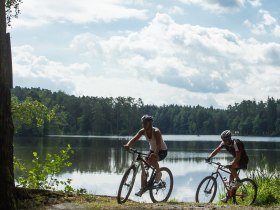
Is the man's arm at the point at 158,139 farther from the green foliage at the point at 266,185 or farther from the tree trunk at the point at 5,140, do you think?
the tree trunk at the point at 5,140

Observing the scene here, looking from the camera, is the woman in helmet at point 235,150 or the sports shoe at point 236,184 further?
the sports shoe at point 236,184

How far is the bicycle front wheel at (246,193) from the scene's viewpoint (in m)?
11.3

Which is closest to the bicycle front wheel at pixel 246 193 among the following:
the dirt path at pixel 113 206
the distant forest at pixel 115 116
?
the dirt path at pixel 113 206

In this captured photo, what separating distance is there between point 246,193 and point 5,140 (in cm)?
621

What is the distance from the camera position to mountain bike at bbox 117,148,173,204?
9842 millimetres

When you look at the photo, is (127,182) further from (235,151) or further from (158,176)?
(235,151)

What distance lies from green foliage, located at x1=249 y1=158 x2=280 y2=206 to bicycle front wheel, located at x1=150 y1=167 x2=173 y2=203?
219cm

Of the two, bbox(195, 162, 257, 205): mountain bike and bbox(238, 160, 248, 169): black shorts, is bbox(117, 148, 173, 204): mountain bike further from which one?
bbox(238, 160, 248, 169): black shorts

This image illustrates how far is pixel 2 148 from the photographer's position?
7.67m

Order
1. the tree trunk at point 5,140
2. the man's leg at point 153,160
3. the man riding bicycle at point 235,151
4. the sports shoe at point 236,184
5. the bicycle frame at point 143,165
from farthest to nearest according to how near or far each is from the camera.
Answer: the sports shoe at point 236,184 < the man riding bicycle at point 235,151 < the man's leg at point 153,160 < the bicycle frame at point 143,165 < the tree trunk at point 5,140

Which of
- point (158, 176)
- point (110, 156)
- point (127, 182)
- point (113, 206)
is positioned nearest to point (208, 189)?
point (158, 176)

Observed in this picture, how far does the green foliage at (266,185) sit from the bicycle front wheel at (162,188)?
2.19m

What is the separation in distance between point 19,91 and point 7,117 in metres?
194

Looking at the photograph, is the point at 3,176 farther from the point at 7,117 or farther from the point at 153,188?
the point at 153,188
